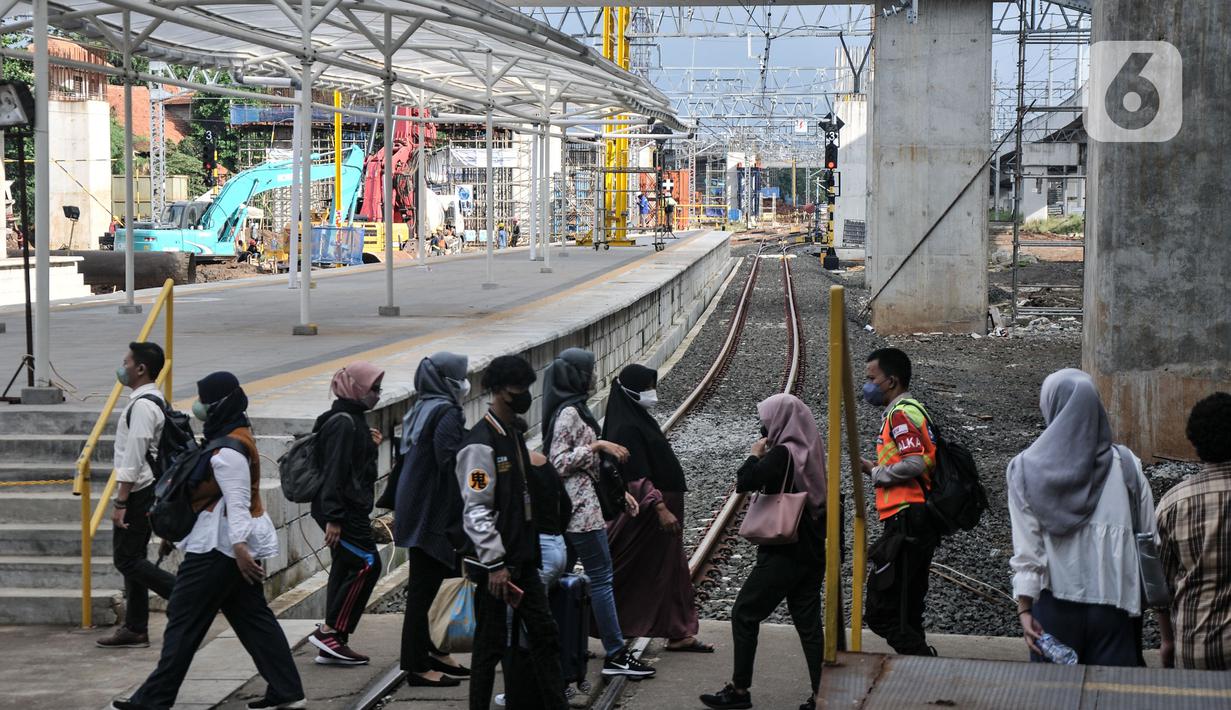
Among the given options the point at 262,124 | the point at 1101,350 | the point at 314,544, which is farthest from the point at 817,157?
the point at 314,544

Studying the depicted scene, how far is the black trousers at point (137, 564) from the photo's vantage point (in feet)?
22.0

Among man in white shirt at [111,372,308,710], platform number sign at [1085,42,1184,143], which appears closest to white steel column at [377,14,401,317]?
platform number sign at [1085,42,1184,143]

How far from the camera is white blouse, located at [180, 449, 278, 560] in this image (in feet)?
18.6

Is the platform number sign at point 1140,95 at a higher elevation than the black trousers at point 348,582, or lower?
higher

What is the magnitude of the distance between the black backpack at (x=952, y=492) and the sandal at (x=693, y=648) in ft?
5.62

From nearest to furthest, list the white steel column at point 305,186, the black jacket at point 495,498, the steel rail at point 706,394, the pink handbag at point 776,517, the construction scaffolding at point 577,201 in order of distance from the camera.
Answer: the black jacket at point 495,498 → the pink handbag at point 776,517 → the steel rail at point 706,394 → the white steel column at point 305,186 → the construction scaffolding at point 577,201

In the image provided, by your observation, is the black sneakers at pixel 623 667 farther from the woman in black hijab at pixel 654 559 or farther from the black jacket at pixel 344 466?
the black jacket at pixel 344 466

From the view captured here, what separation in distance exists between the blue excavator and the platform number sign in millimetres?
35047

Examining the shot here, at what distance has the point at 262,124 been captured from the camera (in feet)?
260

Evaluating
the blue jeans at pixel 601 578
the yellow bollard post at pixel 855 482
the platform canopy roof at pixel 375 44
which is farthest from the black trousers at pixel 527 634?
the platform canopy roof at pixel 375 44

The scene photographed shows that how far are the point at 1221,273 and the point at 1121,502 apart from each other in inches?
374

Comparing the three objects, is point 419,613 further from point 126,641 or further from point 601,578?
point 126,641

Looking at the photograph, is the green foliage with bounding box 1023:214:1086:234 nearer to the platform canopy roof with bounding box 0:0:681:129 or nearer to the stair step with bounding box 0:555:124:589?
the platform canopy roof with bounding box 0:0:681:129

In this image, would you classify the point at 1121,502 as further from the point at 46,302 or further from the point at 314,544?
the point at 46,302
